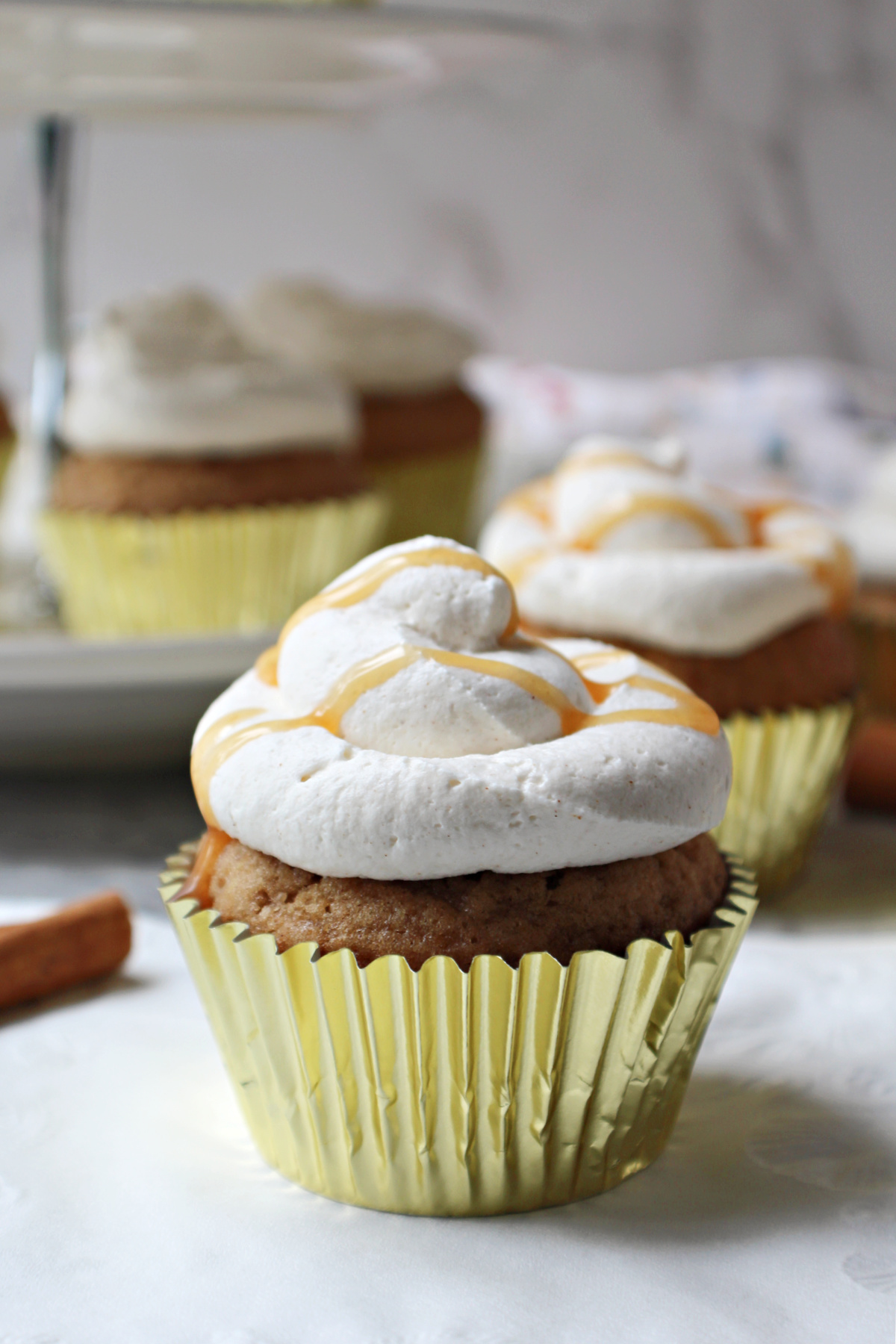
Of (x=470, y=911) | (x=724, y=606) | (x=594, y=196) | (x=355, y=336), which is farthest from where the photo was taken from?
(x=594, y=196)

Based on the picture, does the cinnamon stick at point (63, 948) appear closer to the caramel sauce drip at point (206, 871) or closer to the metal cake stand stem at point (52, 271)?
the caramel sauce drip at point (206, 871)

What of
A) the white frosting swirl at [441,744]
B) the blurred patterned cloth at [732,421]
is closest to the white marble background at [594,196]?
the blurred patterned cloth at [732,421]

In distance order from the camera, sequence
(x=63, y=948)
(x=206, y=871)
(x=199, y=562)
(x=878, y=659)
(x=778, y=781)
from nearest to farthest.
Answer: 1. (x=206, y=871)
2. (x=63, y=948)
3. (x=778, y=781)
4. (x=878, y=659)
5. (x=199, y=562)

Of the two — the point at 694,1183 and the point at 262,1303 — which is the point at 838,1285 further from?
the point at 262,1303

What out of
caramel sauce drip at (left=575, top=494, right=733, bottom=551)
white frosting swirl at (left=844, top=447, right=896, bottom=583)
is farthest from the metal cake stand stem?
white frosting swirl at (left=844, top=447, right=896, bottom=583)

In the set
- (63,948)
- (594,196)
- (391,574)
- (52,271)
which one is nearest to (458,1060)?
(391,574)

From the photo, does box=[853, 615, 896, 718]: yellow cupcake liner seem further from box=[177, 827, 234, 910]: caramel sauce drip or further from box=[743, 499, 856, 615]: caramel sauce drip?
box=[177, 827, 234, 910]: caramel sauce drip

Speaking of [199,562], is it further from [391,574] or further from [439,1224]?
[439,1224]
